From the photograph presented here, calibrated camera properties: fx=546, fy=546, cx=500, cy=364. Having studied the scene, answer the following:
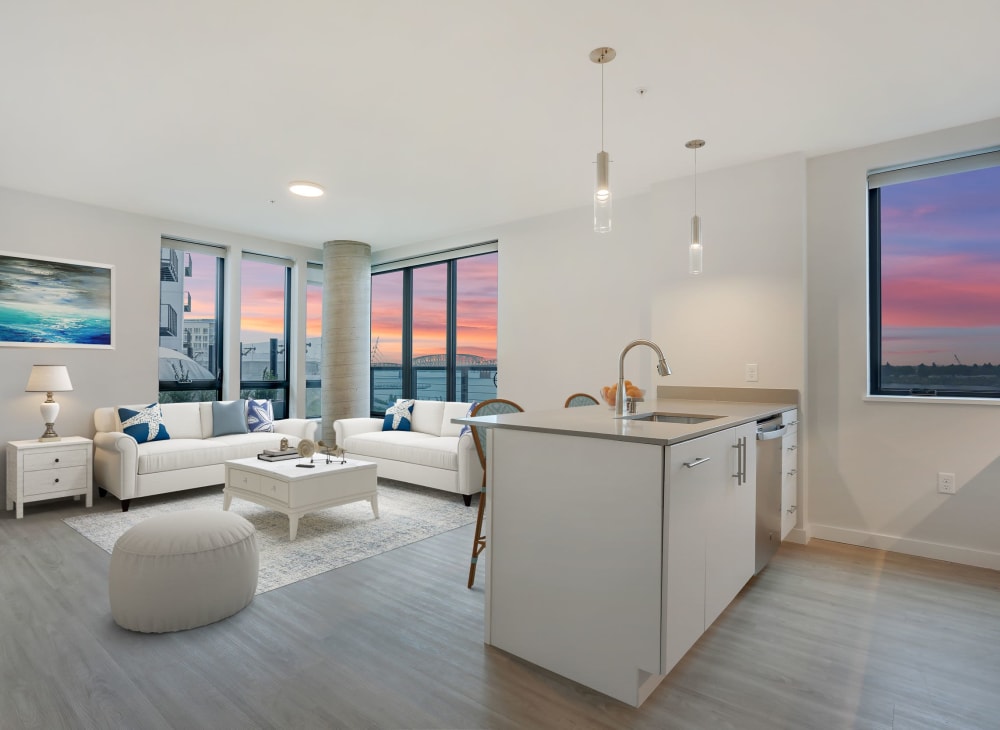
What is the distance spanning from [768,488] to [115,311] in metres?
5.56

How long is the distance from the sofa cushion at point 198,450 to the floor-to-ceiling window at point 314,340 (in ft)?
4.73

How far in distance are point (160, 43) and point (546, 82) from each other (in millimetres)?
1815

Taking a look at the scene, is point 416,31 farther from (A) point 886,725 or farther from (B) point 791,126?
(A) point 886,725

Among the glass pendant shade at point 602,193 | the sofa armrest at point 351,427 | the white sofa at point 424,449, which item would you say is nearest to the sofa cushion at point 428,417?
the white sofa at point 424,449

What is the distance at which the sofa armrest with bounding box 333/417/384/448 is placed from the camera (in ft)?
18.7

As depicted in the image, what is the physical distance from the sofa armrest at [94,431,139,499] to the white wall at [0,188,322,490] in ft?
2.07


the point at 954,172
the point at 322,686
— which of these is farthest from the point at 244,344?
the point at 954,172

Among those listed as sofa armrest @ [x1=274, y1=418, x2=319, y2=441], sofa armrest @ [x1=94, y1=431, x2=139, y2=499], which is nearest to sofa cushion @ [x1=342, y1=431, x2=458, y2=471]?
sofa armrest @ [x1=274, y1=418, x2=319, y2=441]

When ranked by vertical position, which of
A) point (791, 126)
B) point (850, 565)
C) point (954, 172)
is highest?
point (791, 126)

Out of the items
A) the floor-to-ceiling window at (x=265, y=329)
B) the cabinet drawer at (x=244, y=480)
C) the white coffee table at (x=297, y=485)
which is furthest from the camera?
the floor-to-ceiling window at (x=265, y=329)

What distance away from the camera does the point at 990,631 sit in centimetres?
240

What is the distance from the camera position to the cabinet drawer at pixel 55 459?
416 centimetres

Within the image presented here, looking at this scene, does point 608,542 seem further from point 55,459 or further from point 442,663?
point 55,459

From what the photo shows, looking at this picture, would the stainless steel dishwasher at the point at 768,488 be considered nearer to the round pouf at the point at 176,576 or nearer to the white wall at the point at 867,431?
the white wall at the point at 867,431
